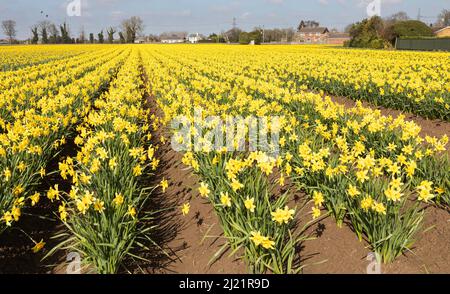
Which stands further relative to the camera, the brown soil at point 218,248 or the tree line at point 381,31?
the tree line at point 381,31

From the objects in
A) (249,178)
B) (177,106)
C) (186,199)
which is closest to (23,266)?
(186,199)

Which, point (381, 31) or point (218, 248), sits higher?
point (381, 31)

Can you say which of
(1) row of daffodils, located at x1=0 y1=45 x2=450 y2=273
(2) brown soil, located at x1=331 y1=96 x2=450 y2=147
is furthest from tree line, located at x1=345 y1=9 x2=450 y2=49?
(1) row of daffodils, located at x1=0 y1=45 x2=450 y2=273

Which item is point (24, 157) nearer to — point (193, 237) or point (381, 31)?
point (193, 237)

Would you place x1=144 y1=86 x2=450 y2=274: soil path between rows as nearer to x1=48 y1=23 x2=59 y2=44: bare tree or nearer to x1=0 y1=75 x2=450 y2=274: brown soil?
x1=0 y1=75 x2=450 y2=274: brown soil

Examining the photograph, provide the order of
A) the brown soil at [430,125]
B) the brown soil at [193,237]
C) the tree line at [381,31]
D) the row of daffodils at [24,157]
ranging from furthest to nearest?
1. the tree line at [381,31]
2. the brown soil at [430,125]
3. the row of daffodils at [24,157]
4. the brown soil at [193,237]

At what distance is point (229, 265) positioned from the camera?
3428mm

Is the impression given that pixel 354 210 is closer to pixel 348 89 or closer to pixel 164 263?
pixel 164 263

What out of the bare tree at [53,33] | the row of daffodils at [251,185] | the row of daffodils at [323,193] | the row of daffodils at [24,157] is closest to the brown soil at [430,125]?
the row of daffodils at [251,185]

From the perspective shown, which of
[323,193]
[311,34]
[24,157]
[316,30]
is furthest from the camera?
[311,34]

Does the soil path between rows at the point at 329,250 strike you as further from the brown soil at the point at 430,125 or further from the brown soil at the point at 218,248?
the brown soil at the point at 430,125

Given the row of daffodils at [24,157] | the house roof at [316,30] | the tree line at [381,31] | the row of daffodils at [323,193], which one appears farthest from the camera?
the house roof at [316,30]

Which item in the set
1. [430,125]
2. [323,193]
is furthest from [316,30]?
[323,193]
